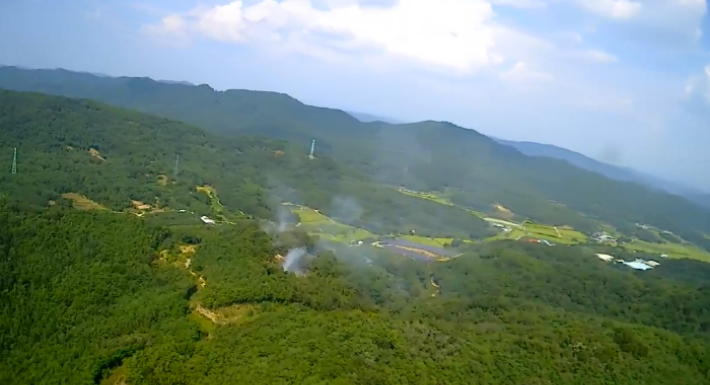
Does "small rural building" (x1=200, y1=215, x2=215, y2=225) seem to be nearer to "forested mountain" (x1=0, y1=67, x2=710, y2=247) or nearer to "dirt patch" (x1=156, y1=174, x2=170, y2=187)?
"dirt patch" (x1=156, y1=174, x2=170, y2=187)

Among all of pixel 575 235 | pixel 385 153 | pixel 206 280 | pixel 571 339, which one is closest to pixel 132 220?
pixel 206 280

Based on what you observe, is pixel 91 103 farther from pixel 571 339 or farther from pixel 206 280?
pixel 571 339

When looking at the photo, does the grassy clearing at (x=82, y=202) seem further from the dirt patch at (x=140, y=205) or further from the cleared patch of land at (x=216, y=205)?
the cleared patch of land at (x=216, y=205)

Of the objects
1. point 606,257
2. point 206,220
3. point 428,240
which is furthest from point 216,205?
point 606,257

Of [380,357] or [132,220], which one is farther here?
[132,220]

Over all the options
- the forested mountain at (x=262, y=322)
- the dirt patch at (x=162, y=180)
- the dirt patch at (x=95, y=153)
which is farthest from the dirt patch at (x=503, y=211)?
the dirt patch at (x=95, y=153)

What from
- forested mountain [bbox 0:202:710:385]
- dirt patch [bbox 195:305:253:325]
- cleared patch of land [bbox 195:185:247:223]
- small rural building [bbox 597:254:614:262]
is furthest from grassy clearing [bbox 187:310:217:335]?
small rural building [bbox 597:254:614:262]
